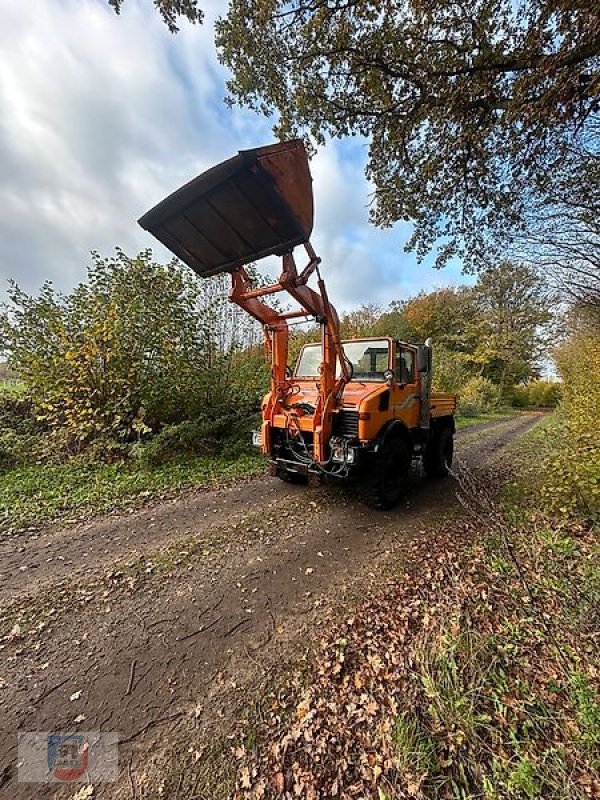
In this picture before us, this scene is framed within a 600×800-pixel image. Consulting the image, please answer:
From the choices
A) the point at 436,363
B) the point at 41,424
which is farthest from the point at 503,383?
the point at 41,424

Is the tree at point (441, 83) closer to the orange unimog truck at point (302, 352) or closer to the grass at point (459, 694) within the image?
the orange unimog truck at point (302, 352)

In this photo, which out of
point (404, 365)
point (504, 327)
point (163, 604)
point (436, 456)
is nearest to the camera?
point (163, 604)

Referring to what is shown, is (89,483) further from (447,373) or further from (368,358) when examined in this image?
(447,373)

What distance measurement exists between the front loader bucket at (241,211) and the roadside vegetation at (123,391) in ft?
9.39

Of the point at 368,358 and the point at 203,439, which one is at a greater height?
the point at 368,358

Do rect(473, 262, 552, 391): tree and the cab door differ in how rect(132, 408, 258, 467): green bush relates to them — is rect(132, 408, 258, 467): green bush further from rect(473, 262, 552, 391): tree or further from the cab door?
rect(473, 262, 552, 391): tree

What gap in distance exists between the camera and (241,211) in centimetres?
344

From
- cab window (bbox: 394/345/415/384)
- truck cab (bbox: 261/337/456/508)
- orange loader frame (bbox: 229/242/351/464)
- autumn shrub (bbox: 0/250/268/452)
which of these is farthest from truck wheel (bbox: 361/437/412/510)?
autumn shrub (bbox: 0/250/268/452)

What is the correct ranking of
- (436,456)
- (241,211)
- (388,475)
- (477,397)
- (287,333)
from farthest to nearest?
1. (477,397)
2. (436,456)
3. (287,333)
4. (388,475)
5. (241,211)

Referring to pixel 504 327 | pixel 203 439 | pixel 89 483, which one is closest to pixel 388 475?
pixel 203 439

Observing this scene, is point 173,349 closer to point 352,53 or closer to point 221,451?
point 221,451

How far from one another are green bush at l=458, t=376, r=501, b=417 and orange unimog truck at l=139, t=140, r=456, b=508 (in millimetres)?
14002

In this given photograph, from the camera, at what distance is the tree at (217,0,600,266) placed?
12.0ft

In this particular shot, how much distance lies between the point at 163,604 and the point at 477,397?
67.8 ft
